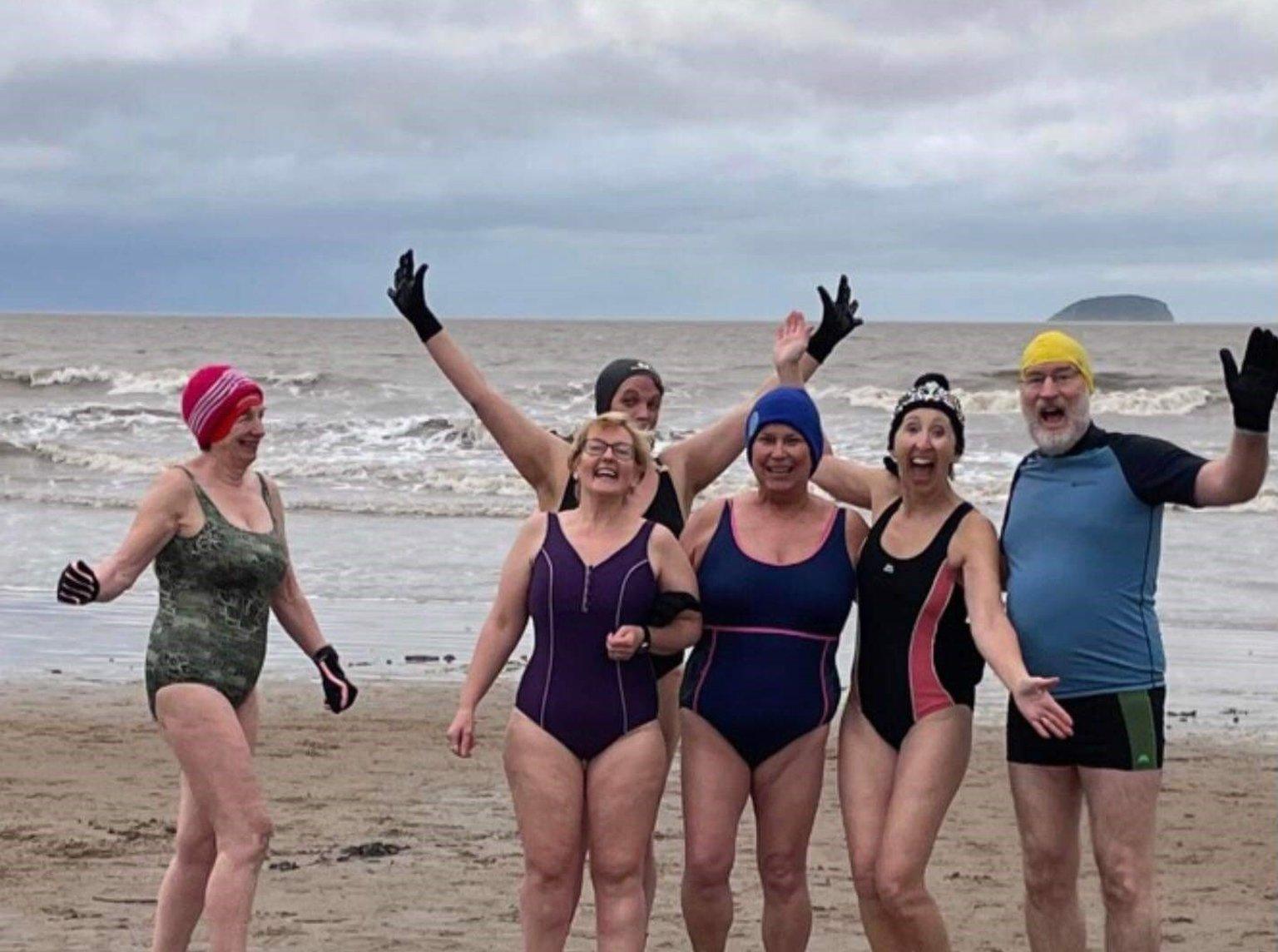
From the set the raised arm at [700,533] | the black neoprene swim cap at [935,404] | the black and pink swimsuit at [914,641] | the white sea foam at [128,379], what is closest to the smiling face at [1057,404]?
the black neoprene swim cap at [935,404]

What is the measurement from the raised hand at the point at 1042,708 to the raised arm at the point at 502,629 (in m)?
1.45

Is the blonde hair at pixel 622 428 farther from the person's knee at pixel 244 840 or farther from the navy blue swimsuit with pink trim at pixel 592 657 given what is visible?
the person's knee at pixel 244 840

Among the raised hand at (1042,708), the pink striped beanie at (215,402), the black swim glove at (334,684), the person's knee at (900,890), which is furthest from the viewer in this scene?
the black swim glove at (334,684)

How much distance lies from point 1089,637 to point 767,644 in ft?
→ 3.04

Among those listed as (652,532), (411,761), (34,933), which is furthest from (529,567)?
(411,761)

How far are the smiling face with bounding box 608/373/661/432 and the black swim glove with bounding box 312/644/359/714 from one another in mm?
1224

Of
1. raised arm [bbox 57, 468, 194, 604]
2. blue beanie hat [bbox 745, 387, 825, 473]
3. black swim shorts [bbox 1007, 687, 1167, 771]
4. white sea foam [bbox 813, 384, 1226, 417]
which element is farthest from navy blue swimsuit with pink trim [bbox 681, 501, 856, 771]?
white sea foam [bbox 813, 384, 1226, 417]

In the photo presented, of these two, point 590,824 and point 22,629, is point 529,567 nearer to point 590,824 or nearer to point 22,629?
point 590,824

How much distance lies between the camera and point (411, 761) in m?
10.6

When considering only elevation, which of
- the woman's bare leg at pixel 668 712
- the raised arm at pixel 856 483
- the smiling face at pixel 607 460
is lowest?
the woman's bare leg at pixel 668 712

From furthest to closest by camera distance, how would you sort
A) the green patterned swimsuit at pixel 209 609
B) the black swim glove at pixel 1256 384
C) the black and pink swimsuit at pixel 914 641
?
the green patterned swimsuit at pixel 209 609
the black and pink swimsuit at pixel 914 641
the black swim glove at pixel 1256 384

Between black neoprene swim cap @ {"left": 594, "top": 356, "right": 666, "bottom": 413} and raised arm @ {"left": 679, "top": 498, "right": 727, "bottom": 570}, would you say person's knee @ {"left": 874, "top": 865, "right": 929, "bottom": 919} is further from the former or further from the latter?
black neoprene swim cap @ {"left": 594, "top": 356, "right": 666, "bottom": 413}

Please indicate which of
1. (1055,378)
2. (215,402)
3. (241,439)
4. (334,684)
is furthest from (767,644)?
(215,402)

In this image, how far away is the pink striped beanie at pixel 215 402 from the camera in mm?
6191
